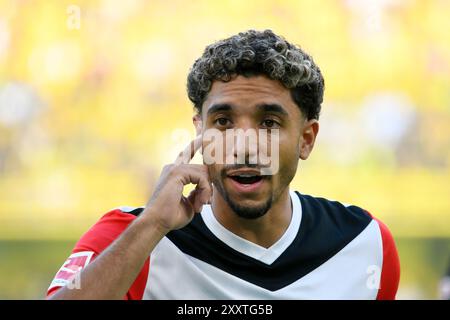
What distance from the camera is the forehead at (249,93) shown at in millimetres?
2457

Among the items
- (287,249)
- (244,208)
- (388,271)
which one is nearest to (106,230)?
(244,208)

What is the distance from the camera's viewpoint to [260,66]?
2553 mm

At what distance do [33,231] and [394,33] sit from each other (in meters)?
4.88

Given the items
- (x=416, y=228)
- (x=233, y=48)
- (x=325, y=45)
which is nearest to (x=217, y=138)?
(x=233, y=48)

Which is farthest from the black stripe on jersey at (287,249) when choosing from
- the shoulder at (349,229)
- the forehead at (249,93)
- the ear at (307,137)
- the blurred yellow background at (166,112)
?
the blurred yellow background at (166,112)

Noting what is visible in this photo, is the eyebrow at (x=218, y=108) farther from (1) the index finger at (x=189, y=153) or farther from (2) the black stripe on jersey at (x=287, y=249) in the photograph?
(2) the black stripe on jersey at (x=287, y=249)

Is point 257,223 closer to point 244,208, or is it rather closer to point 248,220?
point 248,220

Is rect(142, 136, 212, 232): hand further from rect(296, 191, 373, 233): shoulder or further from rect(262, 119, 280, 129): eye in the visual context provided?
rect(296, 191, 373, 233): shoulder

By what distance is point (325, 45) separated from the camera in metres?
8.65

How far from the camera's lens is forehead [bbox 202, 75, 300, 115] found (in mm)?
2457

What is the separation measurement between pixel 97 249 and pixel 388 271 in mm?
1148

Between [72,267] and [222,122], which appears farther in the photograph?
[222,122]

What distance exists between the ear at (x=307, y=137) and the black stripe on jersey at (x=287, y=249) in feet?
0.85
